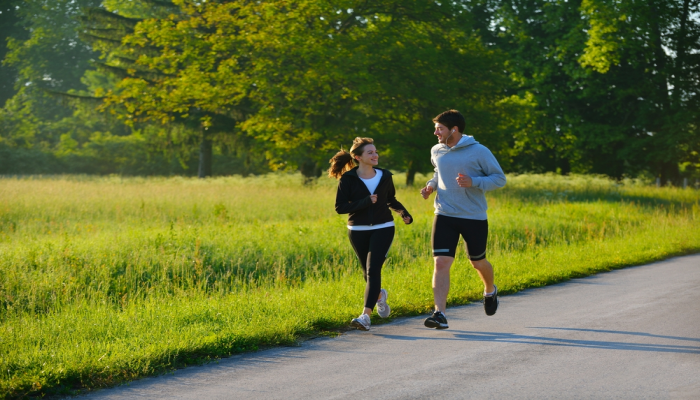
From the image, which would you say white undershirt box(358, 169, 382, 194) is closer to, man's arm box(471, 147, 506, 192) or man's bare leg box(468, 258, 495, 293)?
man's arm box(471, 147, 506, 192)

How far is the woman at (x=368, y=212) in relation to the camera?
22.5 feet

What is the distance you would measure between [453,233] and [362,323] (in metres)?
1.19

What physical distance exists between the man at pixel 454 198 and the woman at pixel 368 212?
0.37 metres

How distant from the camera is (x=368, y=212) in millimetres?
6918

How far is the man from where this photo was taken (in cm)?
674

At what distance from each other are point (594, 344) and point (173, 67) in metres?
22.4

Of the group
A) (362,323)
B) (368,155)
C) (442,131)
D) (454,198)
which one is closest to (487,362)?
(362,323)

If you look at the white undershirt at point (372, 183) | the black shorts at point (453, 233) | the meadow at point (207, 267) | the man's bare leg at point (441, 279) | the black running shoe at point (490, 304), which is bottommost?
the meadow at point (207, 267)

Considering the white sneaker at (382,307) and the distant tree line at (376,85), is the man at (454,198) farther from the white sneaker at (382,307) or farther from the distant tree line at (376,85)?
the distant tree line at (376,85)

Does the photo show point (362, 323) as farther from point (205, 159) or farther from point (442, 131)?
point (205, 159)

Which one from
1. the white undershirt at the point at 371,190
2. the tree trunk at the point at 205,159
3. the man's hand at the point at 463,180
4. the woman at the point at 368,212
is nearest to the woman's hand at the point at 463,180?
the man's hand at the point at 463,180

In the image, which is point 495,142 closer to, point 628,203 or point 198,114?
point 628,203

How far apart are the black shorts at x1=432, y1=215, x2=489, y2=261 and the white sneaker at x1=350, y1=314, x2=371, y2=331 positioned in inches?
35.0

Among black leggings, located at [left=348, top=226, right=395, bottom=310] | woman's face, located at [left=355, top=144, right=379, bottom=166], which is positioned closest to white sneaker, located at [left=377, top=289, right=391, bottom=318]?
black leggings, located at [left=348, top=226, right=395, bottom=310]
